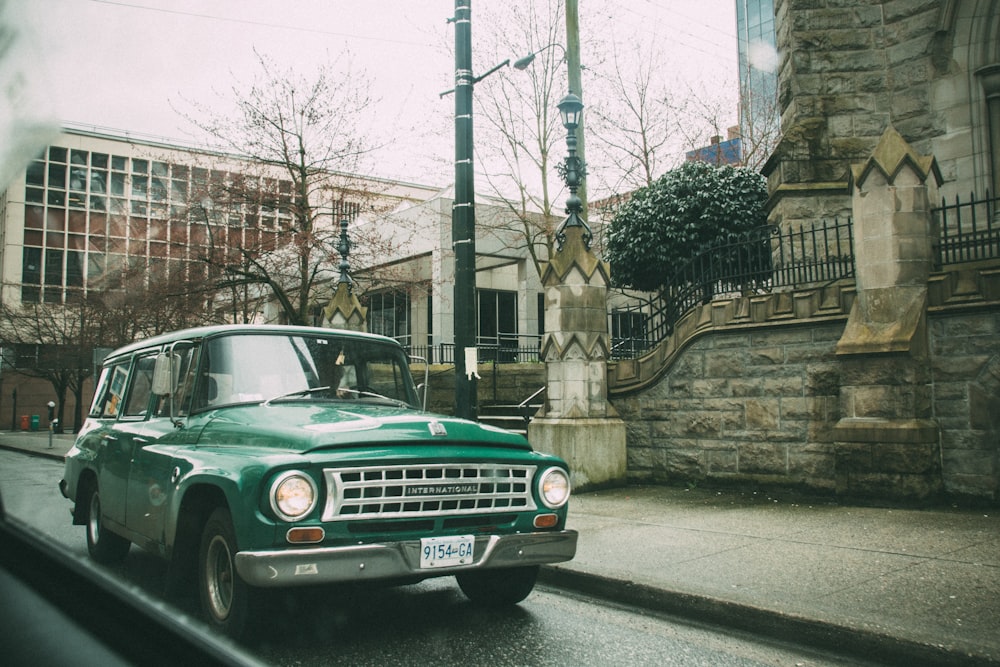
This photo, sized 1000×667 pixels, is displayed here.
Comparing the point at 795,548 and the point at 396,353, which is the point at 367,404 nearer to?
the point at 396,353

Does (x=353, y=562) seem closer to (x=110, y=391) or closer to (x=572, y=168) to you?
(x=110, y=391)

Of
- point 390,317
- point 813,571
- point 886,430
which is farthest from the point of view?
point 390,317

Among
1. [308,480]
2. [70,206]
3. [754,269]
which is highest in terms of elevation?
[754,269]

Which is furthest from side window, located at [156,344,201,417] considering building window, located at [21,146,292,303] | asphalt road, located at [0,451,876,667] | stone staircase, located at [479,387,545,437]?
stone staircase, located at [479,387,545,437]

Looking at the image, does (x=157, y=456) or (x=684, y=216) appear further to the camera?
(x=684, y=216)

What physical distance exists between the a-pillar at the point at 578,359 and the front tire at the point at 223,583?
271 inches

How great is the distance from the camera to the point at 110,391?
23.7 feet

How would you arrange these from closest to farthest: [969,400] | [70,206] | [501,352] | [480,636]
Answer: [70,206] → [480,636] → [969,400] → [501,352]

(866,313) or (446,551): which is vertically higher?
(866,313)

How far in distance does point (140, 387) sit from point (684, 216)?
36.9 feet

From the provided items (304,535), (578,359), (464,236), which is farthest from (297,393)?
(578,359)

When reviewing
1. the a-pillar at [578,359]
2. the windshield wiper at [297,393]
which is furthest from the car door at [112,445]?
the a-pillar at [578,359]

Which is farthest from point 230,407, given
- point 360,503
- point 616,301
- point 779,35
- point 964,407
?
point 616,301

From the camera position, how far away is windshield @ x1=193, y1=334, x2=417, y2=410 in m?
5.45
